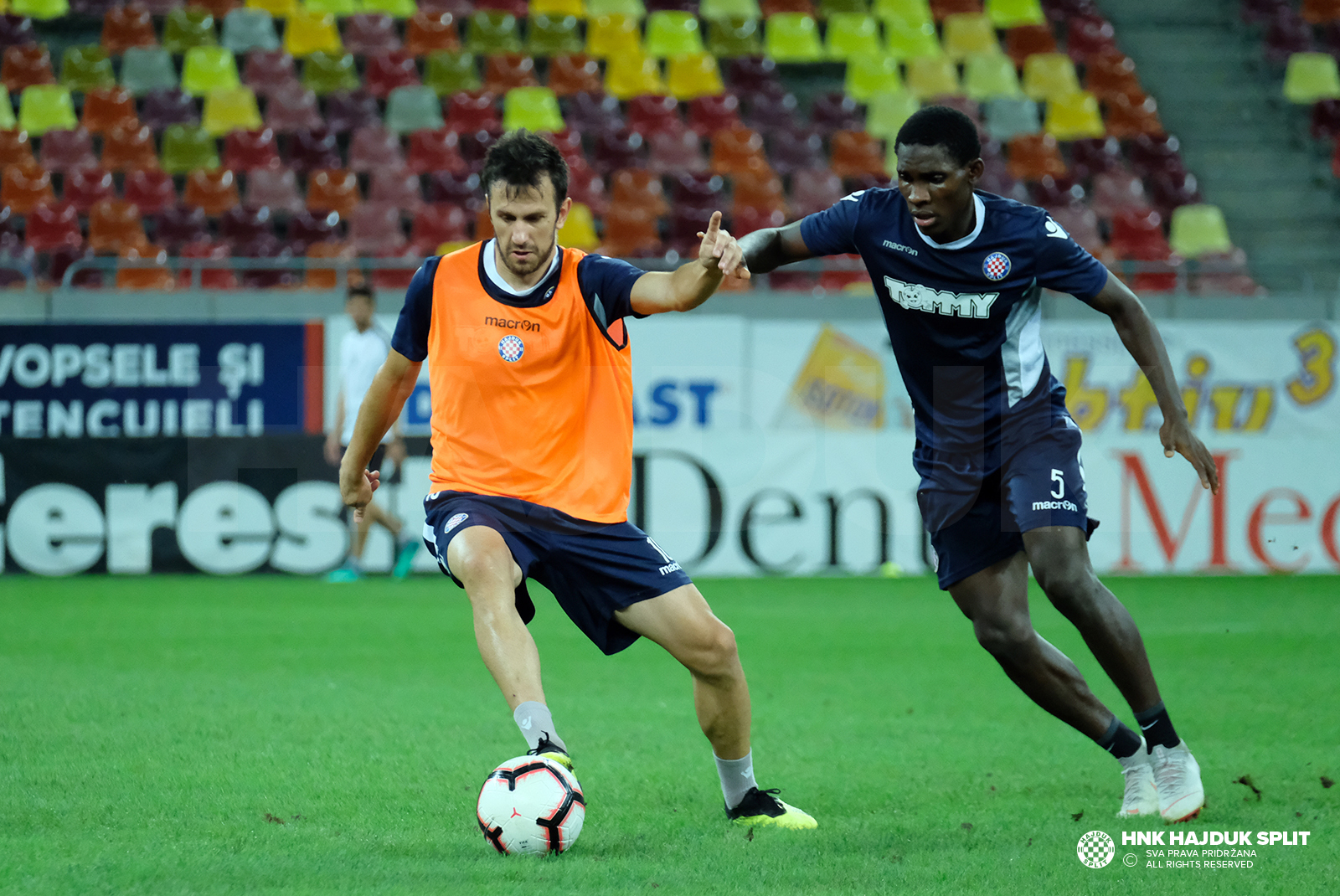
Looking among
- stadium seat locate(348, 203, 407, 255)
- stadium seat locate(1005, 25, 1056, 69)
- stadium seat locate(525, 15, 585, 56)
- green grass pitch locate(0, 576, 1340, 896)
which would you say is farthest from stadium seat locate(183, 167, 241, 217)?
stadium seat locate(1005, 25, 1056, 69)

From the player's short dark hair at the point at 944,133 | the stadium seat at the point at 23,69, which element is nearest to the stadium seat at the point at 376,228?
the stadium seat at the point at 23,69

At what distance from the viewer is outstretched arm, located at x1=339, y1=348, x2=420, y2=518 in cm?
461

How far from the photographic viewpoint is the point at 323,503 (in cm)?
1291

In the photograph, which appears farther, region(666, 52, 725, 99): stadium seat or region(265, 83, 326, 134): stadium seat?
region(666, 52, 725, 99): stadium seat

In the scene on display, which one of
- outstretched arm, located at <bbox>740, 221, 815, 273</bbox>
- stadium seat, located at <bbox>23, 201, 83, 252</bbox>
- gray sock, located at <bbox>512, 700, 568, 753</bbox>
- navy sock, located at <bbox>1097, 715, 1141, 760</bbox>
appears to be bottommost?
navy sock, located at <bbox>1097, 715, 1141, 760</bbox>

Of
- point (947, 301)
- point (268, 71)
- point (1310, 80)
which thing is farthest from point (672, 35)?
point (947, 301)

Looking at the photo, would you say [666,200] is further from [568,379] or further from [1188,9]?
[568,379]

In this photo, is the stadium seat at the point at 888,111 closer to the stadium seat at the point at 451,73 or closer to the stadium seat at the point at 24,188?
the stadium seat at the point at 451,73

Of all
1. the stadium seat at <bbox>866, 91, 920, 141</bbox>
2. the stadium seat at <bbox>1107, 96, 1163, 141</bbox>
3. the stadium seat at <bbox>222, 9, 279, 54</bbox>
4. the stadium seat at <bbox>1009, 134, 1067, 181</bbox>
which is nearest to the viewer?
the stadium seat at <bbox>1009, 134, 1067, 181</bbox>

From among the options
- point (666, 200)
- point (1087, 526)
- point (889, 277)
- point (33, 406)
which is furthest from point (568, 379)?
point (666, 200)

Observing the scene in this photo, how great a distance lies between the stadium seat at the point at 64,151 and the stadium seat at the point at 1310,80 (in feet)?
46.8

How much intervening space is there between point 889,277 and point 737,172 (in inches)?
478

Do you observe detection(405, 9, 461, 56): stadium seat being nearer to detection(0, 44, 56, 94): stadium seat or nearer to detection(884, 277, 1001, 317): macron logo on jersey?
detection(0, 44, 56, 94): stadium seat

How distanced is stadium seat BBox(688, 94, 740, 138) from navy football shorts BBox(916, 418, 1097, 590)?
518 inches
